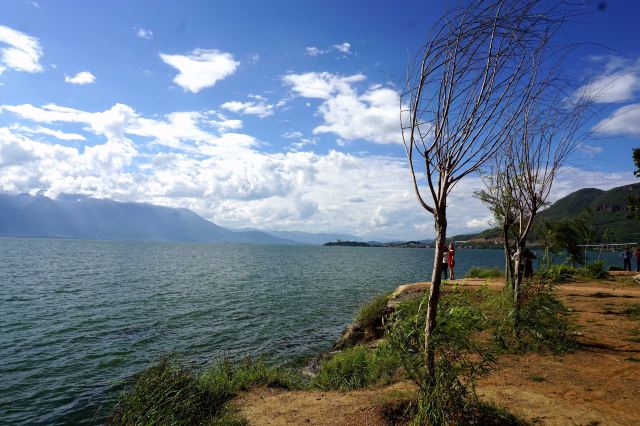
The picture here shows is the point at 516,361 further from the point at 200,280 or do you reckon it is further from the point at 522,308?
the point at 200,280

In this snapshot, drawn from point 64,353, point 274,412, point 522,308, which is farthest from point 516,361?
point 64,353

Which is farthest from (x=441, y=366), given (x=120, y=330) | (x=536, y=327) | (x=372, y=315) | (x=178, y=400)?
(x=120, y=330)

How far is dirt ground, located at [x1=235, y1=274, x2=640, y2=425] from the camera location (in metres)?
7.92

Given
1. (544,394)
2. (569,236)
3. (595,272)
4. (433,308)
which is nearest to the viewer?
(433,308)

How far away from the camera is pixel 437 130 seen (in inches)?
265

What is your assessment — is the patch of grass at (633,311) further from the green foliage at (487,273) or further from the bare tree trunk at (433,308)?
the green foliage at (487,273)

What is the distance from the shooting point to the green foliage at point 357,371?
11609 millimetres

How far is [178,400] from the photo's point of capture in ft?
33.4

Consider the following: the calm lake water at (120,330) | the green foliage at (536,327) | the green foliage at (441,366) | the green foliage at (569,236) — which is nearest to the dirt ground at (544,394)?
the green foliage at (536,327)

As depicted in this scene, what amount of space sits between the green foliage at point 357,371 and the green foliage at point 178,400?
171 centimetres

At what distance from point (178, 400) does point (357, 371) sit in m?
5.88

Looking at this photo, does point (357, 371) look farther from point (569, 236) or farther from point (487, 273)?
point (569, 236)

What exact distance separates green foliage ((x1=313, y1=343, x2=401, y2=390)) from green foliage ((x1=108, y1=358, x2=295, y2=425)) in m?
1.71

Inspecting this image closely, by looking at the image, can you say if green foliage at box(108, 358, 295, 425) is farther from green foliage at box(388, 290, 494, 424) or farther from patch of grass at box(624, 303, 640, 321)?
patch of grass at box(624, 303, 640, 321)
